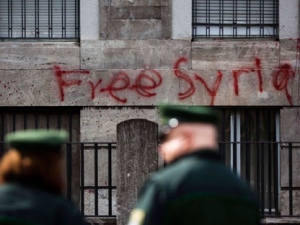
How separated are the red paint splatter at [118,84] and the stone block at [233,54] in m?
0.93

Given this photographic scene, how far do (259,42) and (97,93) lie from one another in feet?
7.51

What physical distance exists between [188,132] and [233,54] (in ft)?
30.6

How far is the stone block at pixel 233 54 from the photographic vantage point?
47.1 ft

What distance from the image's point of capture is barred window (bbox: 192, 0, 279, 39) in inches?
573

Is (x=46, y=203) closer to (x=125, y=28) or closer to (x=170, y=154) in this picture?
(x=170, y=154)

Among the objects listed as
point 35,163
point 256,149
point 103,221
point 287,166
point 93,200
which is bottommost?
point 103,221

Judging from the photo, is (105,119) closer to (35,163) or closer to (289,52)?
(289,52)

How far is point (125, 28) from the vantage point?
47.2 ft

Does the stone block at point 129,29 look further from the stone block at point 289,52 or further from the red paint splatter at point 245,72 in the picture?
the stone block at point 289,52

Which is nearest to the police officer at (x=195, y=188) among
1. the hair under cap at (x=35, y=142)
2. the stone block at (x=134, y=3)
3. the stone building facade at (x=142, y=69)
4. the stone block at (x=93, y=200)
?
the hair under cap at (x=35, y=142)

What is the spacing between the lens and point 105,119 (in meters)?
14.2

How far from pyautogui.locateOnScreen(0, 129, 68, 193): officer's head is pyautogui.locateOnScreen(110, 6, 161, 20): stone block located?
31.1 feet

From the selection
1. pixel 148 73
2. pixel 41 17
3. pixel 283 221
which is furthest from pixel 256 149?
pixel 41 17

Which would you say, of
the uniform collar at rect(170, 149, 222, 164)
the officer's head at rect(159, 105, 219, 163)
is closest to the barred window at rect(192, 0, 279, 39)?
the officer's head at rect(159, 105, 219, 163)
